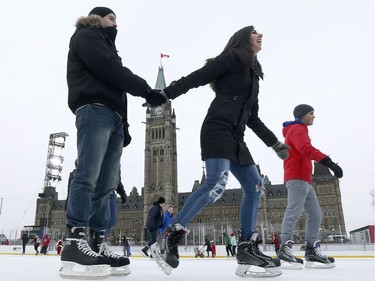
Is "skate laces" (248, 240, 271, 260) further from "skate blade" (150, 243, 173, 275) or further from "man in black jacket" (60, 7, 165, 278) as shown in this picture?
"man in black jacket" (60, 7, 165, 278)

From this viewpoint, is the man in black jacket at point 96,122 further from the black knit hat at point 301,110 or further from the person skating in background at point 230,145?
the black knit hat at point 301,110

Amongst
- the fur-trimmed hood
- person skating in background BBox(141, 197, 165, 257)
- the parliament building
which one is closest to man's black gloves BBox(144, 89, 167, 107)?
the fur-trimmed hood

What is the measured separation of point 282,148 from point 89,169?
182 centimetres

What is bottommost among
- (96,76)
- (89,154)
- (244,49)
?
(89,154)

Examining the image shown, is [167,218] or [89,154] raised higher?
[89,154]

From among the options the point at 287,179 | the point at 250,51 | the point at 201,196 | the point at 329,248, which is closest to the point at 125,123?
the point at 201,196

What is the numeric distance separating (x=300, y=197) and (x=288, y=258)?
0.67 metres

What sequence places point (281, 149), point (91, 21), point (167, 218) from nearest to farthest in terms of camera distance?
point (91, 21) < point (281, 149) < point (167, 218)

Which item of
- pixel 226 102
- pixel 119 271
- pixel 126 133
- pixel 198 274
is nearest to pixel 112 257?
pixel 119 271

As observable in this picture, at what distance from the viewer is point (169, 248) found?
232 cm

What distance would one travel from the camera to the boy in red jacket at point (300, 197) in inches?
130

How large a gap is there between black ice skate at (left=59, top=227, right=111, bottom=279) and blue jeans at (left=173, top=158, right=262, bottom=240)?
709 millimetres

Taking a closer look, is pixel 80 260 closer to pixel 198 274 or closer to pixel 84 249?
pixel 84 249

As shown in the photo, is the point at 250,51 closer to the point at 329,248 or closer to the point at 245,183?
the point at 245,183
